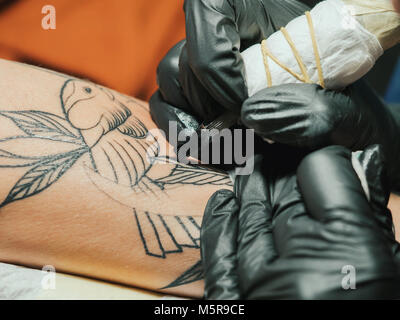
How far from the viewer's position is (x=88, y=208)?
602mm

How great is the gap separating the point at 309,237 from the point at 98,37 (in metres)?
0.82

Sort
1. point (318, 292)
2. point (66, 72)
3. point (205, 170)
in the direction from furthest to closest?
point (66, 72) → point (205, 170) → point (318, 292)

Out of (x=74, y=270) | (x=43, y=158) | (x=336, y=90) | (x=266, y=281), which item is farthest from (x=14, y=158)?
(x=336, y=90)

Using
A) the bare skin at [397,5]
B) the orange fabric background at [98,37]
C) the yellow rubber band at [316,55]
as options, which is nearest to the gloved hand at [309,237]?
the yellow rubber band at [316,55]

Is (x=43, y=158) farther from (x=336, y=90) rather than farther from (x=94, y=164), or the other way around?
(x=336, y=90)

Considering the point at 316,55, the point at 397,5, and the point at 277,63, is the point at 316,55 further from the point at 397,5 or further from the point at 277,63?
the point at 397,5

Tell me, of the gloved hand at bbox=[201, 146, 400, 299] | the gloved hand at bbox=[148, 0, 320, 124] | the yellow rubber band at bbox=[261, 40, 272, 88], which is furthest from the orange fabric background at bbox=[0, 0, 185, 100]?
the gloved hand at bbox=[201, 146, 400, 299]

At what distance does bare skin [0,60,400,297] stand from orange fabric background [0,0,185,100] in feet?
0.95

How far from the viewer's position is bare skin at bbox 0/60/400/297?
1.94 feet

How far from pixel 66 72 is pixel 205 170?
55cm

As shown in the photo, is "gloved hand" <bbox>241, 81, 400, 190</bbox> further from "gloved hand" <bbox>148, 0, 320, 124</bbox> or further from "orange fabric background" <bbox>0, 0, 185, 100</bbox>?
"orange fabric background" <bbox>0, 0, 185, 100</bbox>

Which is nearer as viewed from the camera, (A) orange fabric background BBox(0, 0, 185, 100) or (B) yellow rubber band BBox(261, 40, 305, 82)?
(B) yellow rubber band BBox(261, 40, 305, 82)

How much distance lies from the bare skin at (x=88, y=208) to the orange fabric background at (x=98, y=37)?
0.95ft
